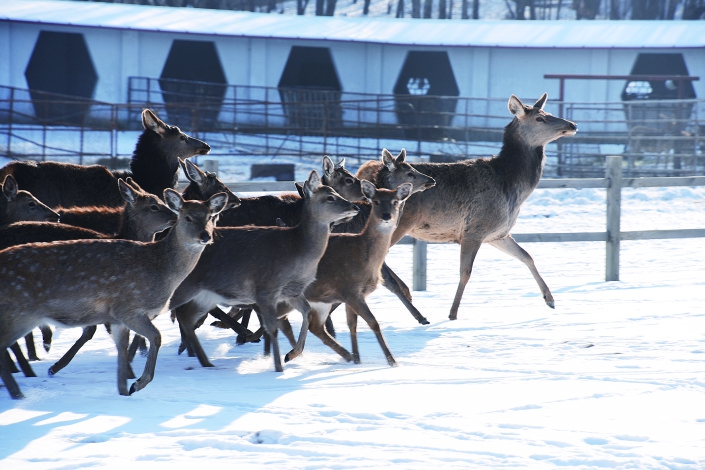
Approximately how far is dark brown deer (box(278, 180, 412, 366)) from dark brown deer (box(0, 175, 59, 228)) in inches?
94.7

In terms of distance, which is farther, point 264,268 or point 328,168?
point 328,168

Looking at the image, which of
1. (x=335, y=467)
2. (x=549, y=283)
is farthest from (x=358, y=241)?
(x=549, y=283)

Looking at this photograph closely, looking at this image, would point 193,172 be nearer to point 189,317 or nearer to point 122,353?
point 189,317

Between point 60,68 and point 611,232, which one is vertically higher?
point 60,68

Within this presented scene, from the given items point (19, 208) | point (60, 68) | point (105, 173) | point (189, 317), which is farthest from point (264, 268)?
point (60, 68)

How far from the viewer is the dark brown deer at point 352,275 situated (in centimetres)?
817

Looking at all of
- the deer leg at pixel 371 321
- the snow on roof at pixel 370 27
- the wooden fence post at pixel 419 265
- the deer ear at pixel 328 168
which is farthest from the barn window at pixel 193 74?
the deer leg at pixel 371 321

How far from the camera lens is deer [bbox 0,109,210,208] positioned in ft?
33.8

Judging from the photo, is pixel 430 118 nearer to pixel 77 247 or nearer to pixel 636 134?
pixel 636 134

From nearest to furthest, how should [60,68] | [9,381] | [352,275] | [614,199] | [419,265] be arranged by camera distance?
[9,381] < [352,275] < [419,265] < [614,199] < [60,68]

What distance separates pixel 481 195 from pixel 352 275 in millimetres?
3303

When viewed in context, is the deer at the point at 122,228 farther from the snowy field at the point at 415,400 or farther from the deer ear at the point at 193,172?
the snowy field at the point at 415,400

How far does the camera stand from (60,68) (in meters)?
30.7

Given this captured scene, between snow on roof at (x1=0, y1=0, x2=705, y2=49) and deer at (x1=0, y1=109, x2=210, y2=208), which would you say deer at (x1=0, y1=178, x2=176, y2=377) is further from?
snow on roof at (x1=0, y1=0, x2=705, y2=49)
